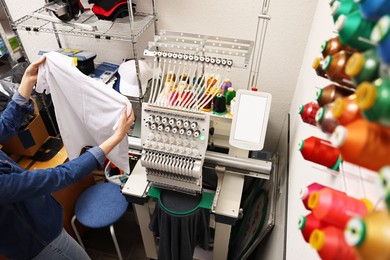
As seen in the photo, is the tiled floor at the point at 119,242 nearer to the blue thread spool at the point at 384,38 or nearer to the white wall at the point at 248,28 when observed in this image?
the white wall at the point at 248,28

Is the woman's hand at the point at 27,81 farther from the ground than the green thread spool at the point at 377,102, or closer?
closer

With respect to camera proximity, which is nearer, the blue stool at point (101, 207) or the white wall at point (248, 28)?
the white wall at point (248, 28)

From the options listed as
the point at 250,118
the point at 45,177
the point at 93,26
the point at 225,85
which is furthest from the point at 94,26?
the point at 250,118

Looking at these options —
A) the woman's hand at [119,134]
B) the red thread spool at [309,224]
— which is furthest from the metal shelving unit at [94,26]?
the red thread spool at [309,224]

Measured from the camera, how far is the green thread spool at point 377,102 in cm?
29

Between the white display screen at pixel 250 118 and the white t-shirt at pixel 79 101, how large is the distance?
1.82ft

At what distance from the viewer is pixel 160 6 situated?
183 cm

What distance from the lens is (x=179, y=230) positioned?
1.57m

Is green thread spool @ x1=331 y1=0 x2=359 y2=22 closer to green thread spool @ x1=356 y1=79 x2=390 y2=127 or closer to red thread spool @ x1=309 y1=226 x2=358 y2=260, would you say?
green thread spool @ x1=356 y1=79 x2=390 y2=127

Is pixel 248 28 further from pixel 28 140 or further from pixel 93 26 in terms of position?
pixel 28 140

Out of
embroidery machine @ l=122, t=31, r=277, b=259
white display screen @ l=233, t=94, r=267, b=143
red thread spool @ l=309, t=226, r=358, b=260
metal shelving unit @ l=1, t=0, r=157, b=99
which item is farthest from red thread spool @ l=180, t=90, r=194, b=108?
red thread spool @ l=309, t=226, r=358, b=260

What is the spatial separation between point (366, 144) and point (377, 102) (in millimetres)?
67

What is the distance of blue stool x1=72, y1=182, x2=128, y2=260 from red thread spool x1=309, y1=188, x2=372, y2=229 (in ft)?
5.49

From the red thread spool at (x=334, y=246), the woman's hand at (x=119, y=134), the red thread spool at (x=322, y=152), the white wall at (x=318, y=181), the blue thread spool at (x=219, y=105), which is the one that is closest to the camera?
the red thread spool at (x=334, y=246)
